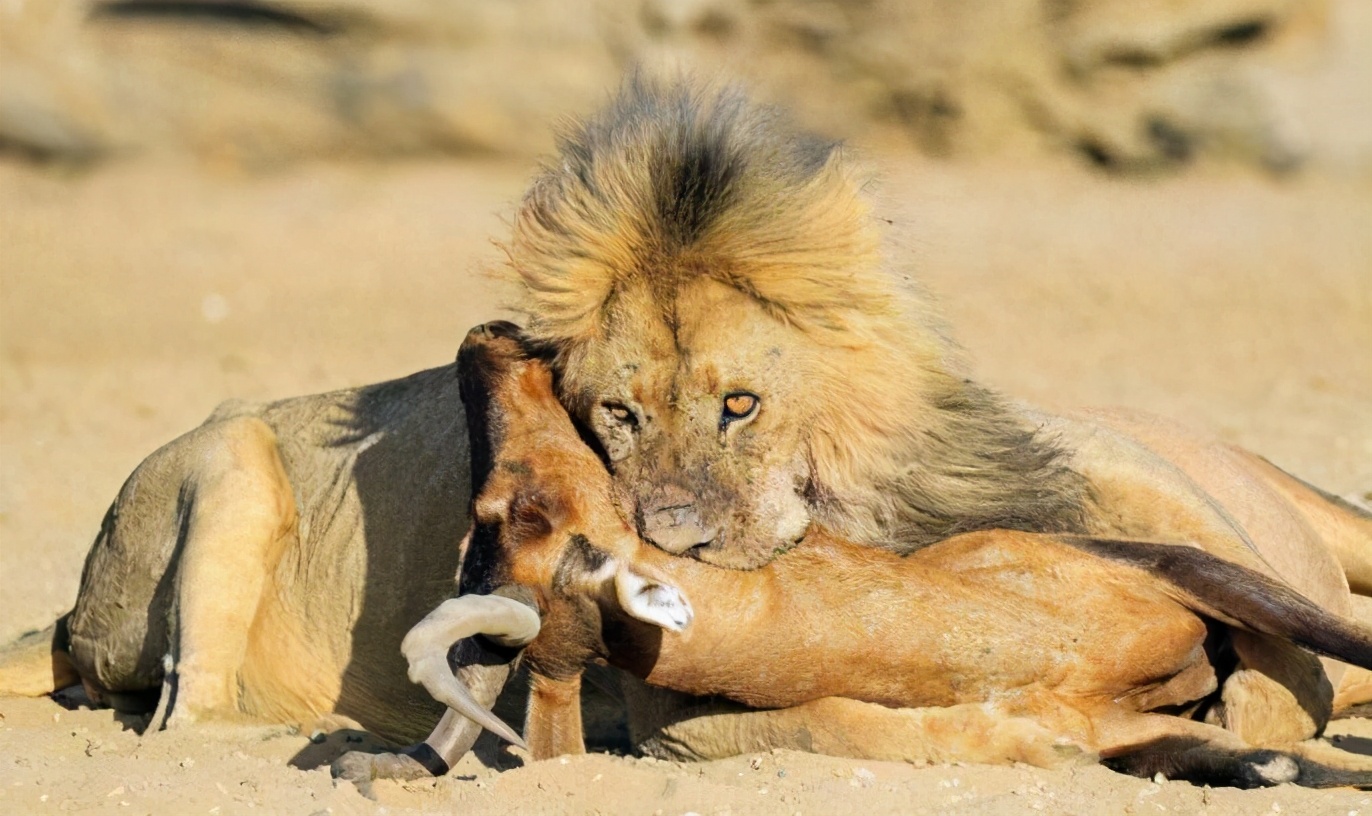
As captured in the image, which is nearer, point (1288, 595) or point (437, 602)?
point (1288, 595)

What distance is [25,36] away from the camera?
49.1 feet

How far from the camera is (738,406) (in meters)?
3.88

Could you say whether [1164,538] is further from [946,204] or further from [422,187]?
[422,187]

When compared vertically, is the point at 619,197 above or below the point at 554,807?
above

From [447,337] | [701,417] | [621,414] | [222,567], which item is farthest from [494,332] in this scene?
[447,337]

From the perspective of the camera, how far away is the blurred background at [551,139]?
12.2m

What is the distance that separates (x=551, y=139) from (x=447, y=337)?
202cm

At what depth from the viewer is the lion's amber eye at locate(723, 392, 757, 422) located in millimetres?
3877

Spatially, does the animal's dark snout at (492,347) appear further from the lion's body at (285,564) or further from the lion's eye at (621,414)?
the lion's body at (285,564)

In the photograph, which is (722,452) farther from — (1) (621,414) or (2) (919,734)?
(2) (919,734)

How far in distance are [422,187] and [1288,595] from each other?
36.8 feet

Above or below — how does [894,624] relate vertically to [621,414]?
below

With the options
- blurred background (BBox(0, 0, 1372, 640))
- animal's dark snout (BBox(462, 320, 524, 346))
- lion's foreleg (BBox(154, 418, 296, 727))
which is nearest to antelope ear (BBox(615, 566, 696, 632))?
animal's dark snout (BBox(462, 320, 524, 346))

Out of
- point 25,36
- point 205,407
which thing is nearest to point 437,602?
point 205,407
